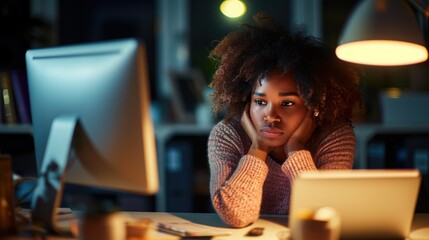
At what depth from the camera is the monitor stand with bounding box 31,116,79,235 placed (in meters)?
1.38

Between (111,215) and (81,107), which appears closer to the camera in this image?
(111,215)

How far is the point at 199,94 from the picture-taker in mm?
4273

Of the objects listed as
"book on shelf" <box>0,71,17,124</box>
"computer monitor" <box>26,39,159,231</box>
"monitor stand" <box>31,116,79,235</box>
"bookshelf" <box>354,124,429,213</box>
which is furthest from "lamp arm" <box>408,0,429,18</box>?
"book on shelf" <box>0,71,17,124</box>

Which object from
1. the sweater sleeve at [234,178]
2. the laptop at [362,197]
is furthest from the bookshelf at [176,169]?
the laptop at [362,197]

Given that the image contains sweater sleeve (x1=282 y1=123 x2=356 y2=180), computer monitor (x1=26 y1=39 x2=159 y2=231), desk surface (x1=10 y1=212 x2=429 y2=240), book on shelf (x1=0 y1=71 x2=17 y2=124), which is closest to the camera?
computer monitor (x1=26 y1=39 x2=159 y2=231)

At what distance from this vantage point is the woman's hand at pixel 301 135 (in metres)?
1.85

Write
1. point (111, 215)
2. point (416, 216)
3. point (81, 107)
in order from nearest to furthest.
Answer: point (111, 215) → point (81, 107) → point (416, 216)

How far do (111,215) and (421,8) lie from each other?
1.21 m

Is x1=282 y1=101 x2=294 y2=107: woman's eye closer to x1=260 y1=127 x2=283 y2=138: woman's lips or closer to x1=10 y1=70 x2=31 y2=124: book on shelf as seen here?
x1=260 y1=127 x2=283 y2=138: woman's lips

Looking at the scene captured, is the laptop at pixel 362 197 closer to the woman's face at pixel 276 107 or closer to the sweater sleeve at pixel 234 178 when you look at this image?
the sweater sleeve at pixel 234 178

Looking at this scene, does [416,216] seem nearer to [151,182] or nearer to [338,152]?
[338,152]

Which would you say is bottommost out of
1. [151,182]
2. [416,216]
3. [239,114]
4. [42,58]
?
[416,216]

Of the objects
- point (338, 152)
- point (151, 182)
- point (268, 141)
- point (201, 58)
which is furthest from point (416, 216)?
point (201, 58)

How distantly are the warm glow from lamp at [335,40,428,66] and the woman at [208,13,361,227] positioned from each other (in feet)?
0.17
